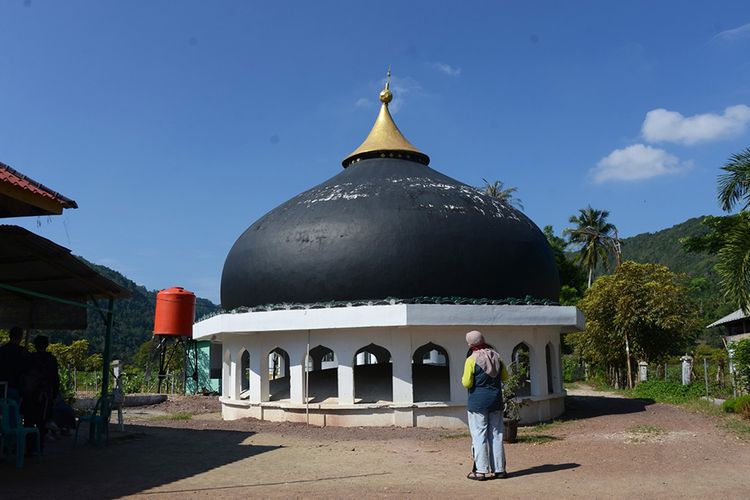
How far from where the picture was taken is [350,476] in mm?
10133

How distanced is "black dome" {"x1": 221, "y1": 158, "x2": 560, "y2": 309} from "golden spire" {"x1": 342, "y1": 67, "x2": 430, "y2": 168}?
2.23 m

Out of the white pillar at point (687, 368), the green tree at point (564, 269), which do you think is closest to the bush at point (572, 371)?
the green tree at point (564, 269)

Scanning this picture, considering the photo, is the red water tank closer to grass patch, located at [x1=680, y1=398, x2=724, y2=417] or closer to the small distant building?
grass patch, located at [x1=680, y1=398, x2=724, y2=417]

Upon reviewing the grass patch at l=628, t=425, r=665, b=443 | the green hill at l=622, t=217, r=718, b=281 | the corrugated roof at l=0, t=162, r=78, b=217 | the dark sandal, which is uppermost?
the green hill at l=622, t=217, r=718, b=281

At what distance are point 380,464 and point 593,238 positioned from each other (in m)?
49.3

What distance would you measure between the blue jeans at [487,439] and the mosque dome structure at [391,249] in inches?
309

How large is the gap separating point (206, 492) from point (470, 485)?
3561 mm

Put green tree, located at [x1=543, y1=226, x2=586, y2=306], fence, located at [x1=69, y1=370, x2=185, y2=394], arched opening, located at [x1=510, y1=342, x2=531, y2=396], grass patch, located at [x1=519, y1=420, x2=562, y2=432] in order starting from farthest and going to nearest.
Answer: green tree, located at [x1=543, y1=226, x2=586, y2=306], fence, located at [x1=69, y1=370, x2=185, y2=394], arched opening, located at [x1=510, y1=342, x2=531, y2=396], grass patch, located at [x1=519, y1=420, x2=562, y2=432]

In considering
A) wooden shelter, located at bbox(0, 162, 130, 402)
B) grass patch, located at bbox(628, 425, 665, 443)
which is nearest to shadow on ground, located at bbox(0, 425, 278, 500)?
wooden shelter, located at bbox(0, 162, 130, 402)

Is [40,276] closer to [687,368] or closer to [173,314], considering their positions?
[173,314]

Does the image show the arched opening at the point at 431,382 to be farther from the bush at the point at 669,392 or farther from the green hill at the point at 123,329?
the green hill at the point at 123,329

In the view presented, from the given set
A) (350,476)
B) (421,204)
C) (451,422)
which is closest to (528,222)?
(421,204)

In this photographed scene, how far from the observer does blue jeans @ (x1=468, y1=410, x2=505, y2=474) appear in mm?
9570

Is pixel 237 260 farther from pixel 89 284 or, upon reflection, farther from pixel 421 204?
pixel 89 284
